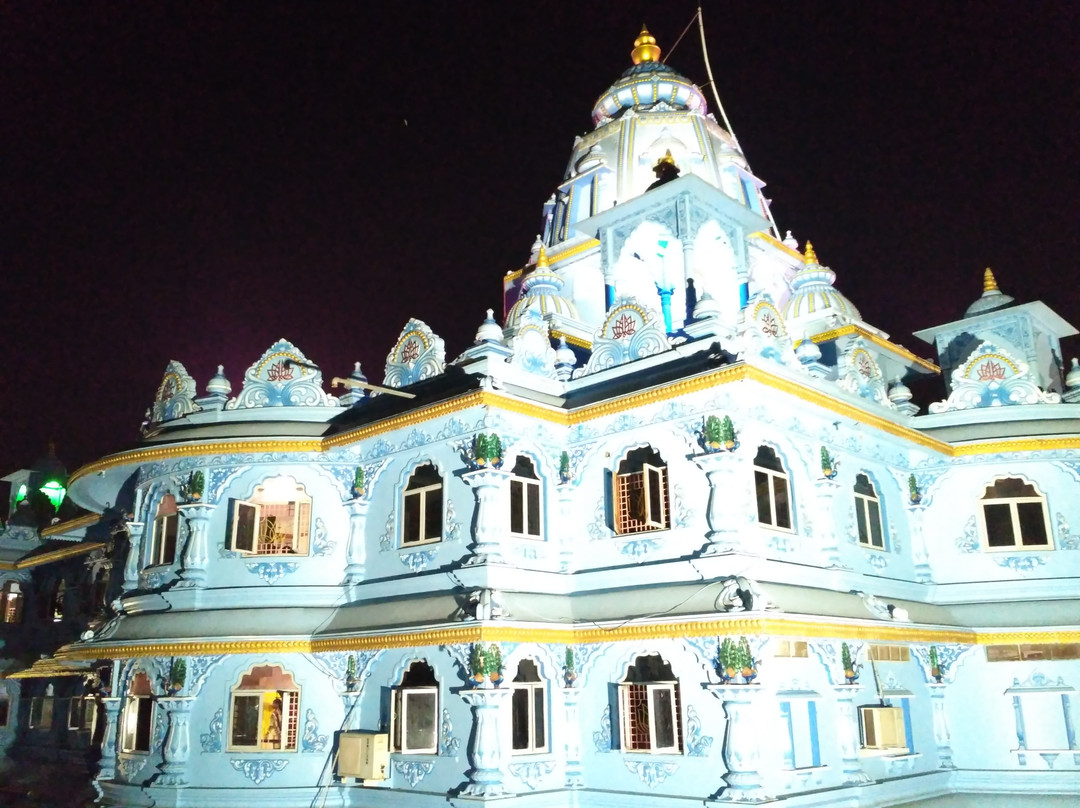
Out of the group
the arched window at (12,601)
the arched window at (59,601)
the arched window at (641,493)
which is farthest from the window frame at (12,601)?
the arched window at (641,493)

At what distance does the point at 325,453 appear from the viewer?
15875 mm

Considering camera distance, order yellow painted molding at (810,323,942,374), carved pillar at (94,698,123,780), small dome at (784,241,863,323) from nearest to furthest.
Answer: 1. carved pillar at (94,698,123,780)
2. yellow painted molding at (810,323,942,374)
3. small dome at (784,241,863,323)

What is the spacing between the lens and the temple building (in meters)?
12.6

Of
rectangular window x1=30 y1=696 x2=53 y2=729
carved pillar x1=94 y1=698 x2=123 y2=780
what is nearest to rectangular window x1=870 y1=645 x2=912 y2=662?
carved pillar x1=94 y1=698 x2=123 y2=780

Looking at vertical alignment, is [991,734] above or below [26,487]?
below

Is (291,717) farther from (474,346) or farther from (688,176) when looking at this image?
(688,176)

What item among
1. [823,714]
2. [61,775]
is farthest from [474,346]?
[61,775]

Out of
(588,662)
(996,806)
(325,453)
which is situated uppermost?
(325,453)

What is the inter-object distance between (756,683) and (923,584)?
20.5ft

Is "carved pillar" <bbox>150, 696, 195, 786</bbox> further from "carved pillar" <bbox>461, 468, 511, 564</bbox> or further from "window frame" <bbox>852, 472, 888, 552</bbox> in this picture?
"window frame" <bbox>852, 472, 888, 552</bbox>

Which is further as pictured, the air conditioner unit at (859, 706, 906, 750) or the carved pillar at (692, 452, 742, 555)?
the air conditioner unit at (859, 706, 906, 750)

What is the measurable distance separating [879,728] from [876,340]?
10.1 m

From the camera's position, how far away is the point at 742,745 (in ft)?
38.1

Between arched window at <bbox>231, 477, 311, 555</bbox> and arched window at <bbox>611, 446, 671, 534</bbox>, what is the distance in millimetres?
5254
